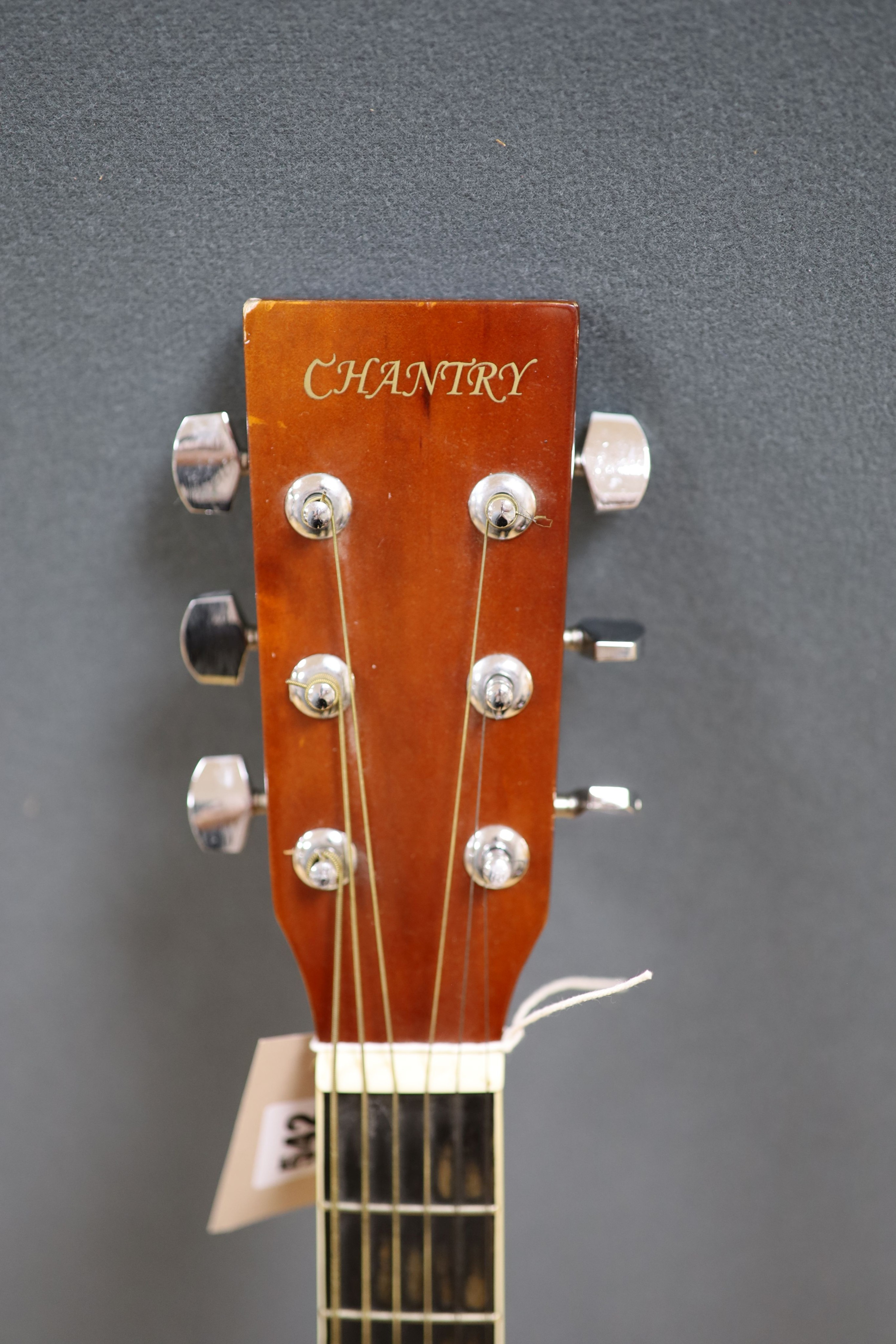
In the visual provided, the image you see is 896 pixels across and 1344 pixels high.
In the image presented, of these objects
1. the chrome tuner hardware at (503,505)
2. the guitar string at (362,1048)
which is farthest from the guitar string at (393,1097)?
the chrome tuner hardware at (503,505)

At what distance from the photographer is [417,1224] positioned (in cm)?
56

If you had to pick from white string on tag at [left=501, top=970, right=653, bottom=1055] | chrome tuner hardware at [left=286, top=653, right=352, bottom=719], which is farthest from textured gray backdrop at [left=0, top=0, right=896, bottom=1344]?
chrome tuner hardware at [left=286, top=653, right=352, bottom=719]

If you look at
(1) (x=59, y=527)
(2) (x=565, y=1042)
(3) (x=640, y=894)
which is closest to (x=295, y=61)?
(1) (x=59, y=527)

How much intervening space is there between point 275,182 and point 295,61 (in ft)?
0.24

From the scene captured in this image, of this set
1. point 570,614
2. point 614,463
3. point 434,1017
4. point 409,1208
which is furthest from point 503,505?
point 409,1208

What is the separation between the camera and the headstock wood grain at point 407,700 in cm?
48

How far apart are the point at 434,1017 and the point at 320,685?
0.22 metres

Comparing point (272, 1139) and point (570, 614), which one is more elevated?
point (570, 614)

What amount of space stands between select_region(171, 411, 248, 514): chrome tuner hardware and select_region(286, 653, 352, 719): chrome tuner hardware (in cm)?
11

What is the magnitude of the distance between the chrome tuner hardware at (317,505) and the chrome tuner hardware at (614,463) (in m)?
0.14

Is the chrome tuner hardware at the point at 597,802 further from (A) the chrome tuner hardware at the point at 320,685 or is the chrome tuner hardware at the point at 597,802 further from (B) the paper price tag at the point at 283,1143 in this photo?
(B) the paper price tag at the point at 283,1143

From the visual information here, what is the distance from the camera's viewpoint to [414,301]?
48 centimetres

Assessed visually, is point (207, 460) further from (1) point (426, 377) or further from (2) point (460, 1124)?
(2) point (460, 1124)

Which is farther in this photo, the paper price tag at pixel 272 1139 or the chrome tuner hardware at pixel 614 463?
the paper price tag at pixel 272 1139
